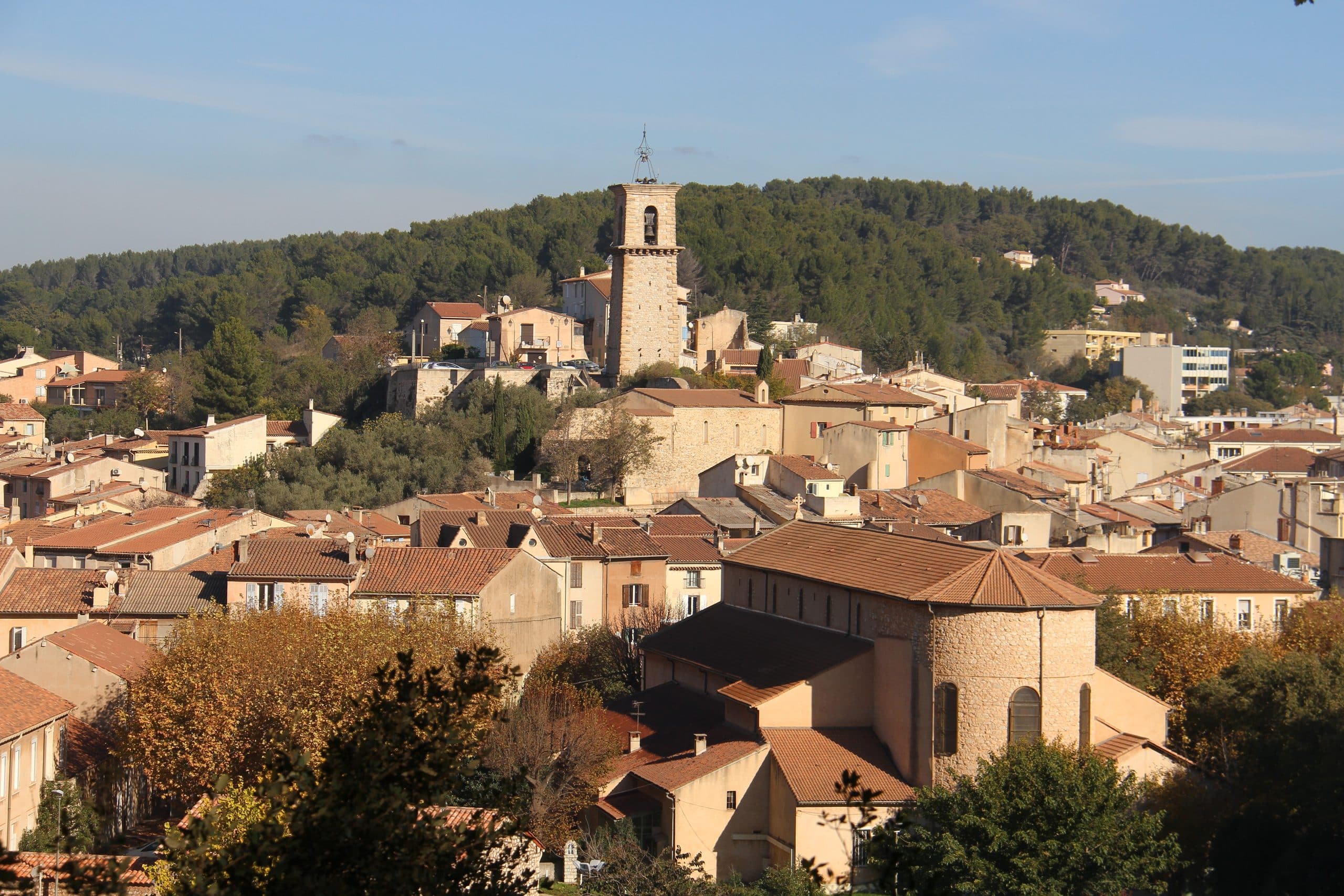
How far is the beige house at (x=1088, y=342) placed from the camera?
366 feet

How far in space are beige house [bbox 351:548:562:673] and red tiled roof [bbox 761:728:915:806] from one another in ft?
23.4

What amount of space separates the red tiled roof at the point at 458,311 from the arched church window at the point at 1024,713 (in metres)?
50.2

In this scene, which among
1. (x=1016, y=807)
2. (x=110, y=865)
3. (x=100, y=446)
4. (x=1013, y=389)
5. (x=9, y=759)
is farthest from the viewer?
(x=1013, y=389)

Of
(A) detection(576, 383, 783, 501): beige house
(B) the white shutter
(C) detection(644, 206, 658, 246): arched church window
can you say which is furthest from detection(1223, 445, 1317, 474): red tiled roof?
(B) the white shutter

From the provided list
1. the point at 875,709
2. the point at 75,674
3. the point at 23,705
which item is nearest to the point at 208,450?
the point at 75,674

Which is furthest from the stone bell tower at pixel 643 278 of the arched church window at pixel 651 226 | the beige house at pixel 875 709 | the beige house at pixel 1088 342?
the beige house at pixel 1088 342

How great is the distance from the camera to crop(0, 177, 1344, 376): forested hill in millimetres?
89062

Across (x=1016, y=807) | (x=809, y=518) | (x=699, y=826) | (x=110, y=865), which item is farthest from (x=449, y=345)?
(x=110, y=865)

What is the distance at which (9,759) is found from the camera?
80.1 ft

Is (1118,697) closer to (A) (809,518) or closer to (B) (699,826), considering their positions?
(B) (699,826)

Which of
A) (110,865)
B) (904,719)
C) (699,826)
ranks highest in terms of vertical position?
(110,865)

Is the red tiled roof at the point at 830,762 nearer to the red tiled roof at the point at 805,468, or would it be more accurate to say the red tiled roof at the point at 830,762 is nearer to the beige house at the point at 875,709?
the beige house at the point at 875,709

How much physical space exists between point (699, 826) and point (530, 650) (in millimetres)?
9143

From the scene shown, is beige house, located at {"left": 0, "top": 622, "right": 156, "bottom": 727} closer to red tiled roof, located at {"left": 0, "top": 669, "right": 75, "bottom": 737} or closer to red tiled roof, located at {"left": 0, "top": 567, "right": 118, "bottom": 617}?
red tiled roof, located at {"left": 0, "top": 669, "right": 75, "bottom": 737}
